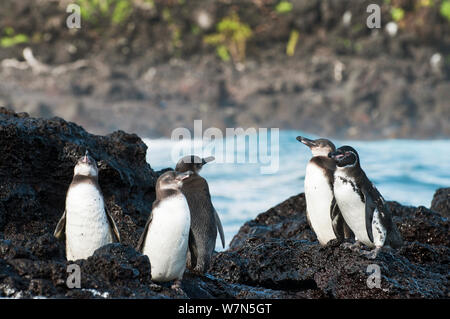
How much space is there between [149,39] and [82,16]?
7.54ft

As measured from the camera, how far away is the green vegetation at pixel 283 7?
21.3 m

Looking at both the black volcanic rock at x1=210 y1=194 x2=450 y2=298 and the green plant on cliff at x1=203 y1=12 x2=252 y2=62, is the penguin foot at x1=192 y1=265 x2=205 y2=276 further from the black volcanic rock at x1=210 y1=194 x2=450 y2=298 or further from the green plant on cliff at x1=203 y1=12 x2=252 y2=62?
the green plant on cliff at x1=203 y1=12 x2=252 y2=62

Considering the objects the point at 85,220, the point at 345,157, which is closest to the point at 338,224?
the point at 345,157

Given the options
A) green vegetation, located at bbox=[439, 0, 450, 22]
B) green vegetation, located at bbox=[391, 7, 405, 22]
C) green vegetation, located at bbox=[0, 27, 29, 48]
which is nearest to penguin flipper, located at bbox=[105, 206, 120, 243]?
green vegetation, located at bbox=[0, 27, 29, 48]

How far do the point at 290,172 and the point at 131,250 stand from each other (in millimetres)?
13313

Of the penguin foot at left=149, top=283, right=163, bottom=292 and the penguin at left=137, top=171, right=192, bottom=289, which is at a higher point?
the penguin at left=137, top=171, right=192, bottom=289

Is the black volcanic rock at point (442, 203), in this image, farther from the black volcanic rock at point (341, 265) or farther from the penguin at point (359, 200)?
the penguin at point (359, 200)

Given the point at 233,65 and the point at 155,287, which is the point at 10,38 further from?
the point at 155,287

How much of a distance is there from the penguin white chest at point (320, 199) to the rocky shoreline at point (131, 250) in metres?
0.22

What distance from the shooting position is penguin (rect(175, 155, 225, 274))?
5.01m

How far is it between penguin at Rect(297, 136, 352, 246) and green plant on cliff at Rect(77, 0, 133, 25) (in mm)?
17055

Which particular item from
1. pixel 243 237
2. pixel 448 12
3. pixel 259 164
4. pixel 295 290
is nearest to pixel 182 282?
pixel 295 290

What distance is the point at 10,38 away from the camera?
68.9 feet

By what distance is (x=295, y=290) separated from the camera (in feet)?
16.4
